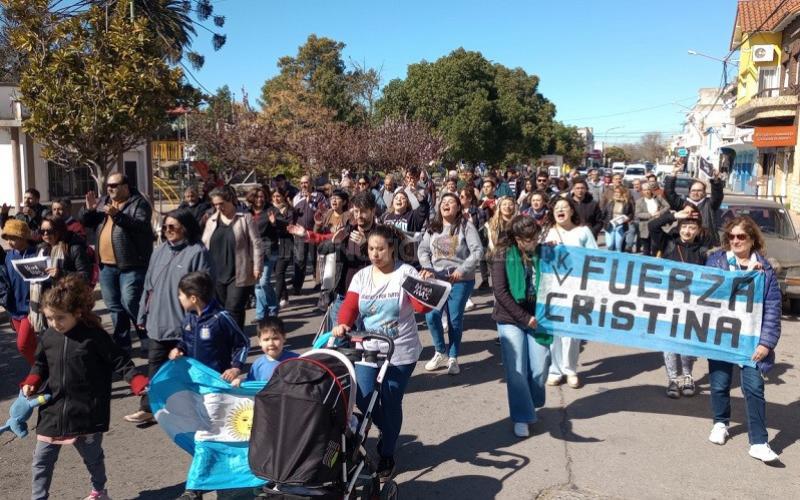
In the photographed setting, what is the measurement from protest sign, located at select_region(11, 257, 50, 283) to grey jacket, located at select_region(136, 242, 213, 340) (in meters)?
1.05

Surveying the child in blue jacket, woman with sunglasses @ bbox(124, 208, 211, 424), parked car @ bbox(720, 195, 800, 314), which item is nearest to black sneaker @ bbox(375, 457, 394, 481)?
the child in blue jacket

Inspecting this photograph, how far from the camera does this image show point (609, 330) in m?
5.79

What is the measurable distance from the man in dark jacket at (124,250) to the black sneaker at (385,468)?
3.57m

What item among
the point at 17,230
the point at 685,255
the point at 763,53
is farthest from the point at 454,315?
the point at 763,53

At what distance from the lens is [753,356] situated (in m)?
5.16

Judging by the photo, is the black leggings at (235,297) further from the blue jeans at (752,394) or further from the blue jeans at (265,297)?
the blue jeans at (752,394)

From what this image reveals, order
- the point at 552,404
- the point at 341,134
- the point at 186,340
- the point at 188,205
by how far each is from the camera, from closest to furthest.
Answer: the point at 186,340
the point at 552,404
the point at 188,205
the point at 341,134

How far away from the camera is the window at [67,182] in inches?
941

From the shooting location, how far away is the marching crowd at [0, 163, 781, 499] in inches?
169

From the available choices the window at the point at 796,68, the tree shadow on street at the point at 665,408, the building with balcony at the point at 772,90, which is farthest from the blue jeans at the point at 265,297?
the window at the point at 796,68

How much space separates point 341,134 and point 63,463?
30641 mm

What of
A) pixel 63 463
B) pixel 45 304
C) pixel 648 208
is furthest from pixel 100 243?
pixel 648 208

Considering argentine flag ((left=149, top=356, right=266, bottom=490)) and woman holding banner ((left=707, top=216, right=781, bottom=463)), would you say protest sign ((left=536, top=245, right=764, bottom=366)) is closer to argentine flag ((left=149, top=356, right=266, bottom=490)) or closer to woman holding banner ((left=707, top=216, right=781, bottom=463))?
woman holding banner ((left=707, top=216, right=781, bottom=463))

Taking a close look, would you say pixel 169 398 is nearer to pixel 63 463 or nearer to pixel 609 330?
pixel 63 463
